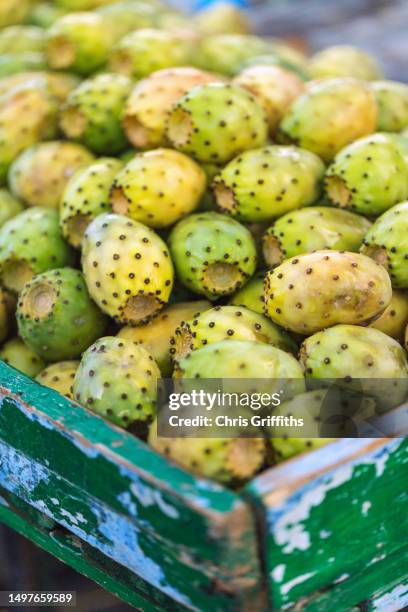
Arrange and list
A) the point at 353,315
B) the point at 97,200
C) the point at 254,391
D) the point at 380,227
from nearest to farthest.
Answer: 1. the point at 254,391
2. the point at 353,315
3. the point at 380,227
4. the point at 97,200

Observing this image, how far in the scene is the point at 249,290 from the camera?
1556 mm

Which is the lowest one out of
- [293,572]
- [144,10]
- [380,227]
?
[293,572]

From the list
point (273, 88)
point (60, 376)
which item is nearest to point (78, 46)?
point (273, 88)

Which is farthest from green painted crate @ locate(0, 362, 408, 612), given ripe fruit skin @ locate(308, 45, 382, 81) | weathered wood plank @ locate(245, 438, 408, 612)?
ripe fruit skin @ locate(308, 45, 382, 81)

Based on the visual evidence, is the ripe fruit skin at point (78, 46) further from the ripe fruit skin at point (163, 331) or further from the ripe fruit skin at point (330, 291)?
the ripe fruit skin at point (330, 291)

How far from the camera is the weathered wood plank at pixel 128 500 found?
0.96m

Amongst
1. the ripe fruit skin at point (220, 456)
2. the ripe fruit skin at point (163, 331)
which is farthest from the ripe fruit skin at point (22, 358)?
the ripe fruit skin at point (220, 456)

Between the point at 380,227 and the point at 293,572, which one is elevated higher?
the point at 380,227

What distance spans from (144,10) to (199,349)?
66.2 inches

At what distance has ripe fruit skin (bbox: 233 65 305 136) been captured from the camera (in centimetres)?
191

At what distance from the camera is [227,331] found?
1.34 metres

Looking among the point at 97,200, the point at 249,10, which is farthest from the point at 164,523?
the point at 249,10

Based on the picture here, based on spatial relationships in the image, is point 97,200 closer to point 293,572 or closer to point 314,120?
point 314,120

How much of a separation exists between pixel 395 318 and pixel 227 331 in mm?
326
